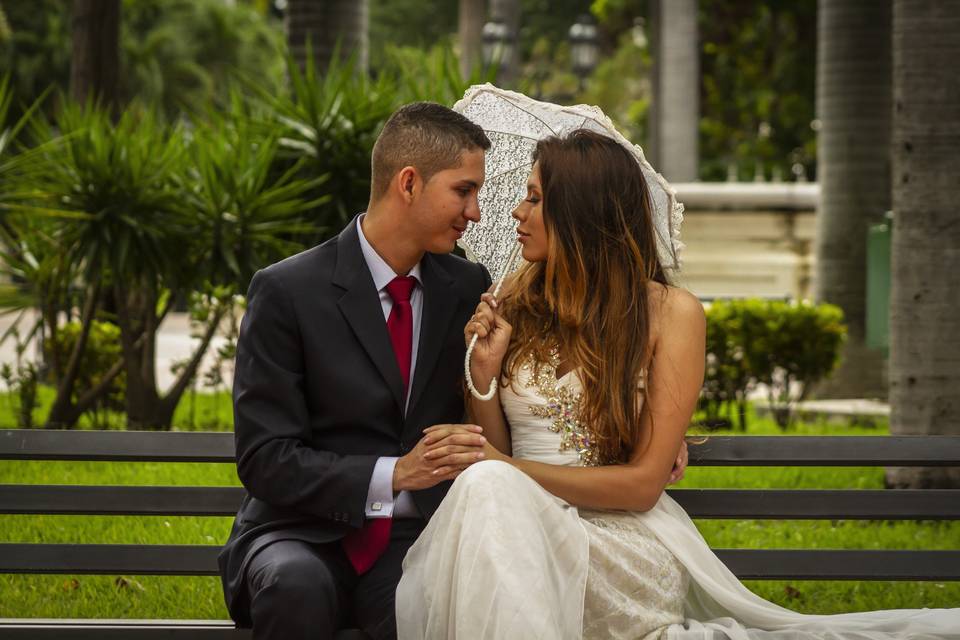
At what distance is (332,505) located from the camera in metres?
3.82

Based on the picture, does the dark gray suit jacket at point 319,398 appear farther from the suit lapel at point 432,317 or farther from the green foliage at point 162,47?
the green foliage at point 162,47

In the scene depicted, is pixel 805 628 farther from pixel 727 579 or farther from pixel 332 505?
pixel 332 505

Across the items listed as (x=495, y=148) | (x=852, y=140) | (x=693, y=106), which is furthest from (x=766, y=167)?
(x=495, y=148)

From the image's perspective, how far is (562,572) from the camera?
3.70 metres

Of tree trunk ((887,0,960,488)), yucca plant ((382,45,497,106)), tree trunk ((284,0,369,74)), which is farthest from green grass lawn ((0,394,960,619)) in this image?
tree trunk ((284,0,369,74))

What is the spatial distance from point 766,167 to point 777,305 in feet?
76.3

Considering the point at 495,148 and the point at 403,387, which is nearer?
the point at 403,387

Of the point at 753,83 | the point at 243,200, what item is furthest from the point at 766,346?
the point at 753,83

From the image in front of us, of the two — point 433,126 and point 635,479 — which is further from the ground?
point 433,126

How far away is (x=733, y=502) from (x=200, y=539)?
9.40ft

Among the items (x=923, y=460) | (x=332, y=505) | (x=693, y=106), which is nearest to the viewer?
(x=332, y=505)

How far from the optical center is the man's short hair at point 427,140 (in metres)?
4.02

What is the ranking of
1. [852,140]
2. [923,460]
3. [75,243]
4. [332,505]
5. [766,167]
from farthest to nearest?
[766,167]
[852,140]
[75,243]
[923,460]
[332,505]

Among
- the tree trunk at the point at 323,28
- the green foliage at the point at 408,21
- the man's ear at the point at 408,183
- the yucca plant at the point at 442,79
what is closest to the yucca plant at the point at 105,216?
the yucca plant at the point at 442,79
